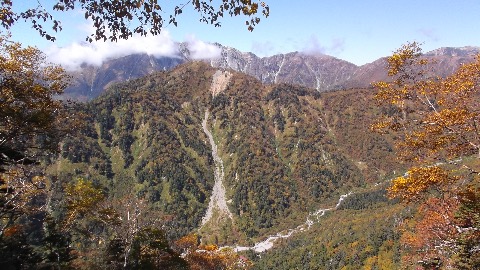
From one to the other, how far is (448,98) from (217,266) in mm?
48712

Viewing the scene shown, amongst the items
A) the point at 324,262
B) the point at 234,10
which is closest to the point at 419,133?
the point at 234,10

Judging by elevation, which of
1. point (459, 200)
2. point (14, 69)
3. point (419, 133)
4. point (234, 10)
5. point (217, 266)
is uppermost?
point (14, 69)

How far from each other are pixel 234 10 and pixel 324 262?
18266 centimetres

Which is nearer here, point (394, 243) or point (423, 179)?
point (423, 179)

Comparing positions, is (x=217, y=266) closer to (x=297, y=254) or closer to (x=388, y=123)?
(x=388, y=123)

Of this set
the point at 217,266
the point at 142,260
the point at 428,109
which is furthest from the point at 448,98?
the point at 217,266

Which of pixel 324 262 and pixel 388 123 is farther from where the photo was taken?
pixel 324 262

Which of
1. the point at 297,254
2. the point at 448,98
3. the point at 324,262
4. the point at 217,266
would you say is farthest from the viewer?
the point at 297,254

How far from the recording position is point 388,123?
1745 centimetres

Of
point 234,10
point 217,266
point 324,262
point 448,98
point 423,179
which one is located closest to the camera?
point 234,10

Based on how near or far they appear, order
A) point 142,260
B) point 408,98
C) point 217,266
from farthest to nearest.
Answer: point 217,266 → point 142,260 → point 408,98

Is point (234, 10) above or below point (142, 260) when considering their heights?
above

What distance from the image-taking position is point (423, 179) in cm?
1519

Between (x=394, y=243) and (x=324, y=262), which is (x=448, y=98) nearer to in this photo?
(x=394, y=243)
